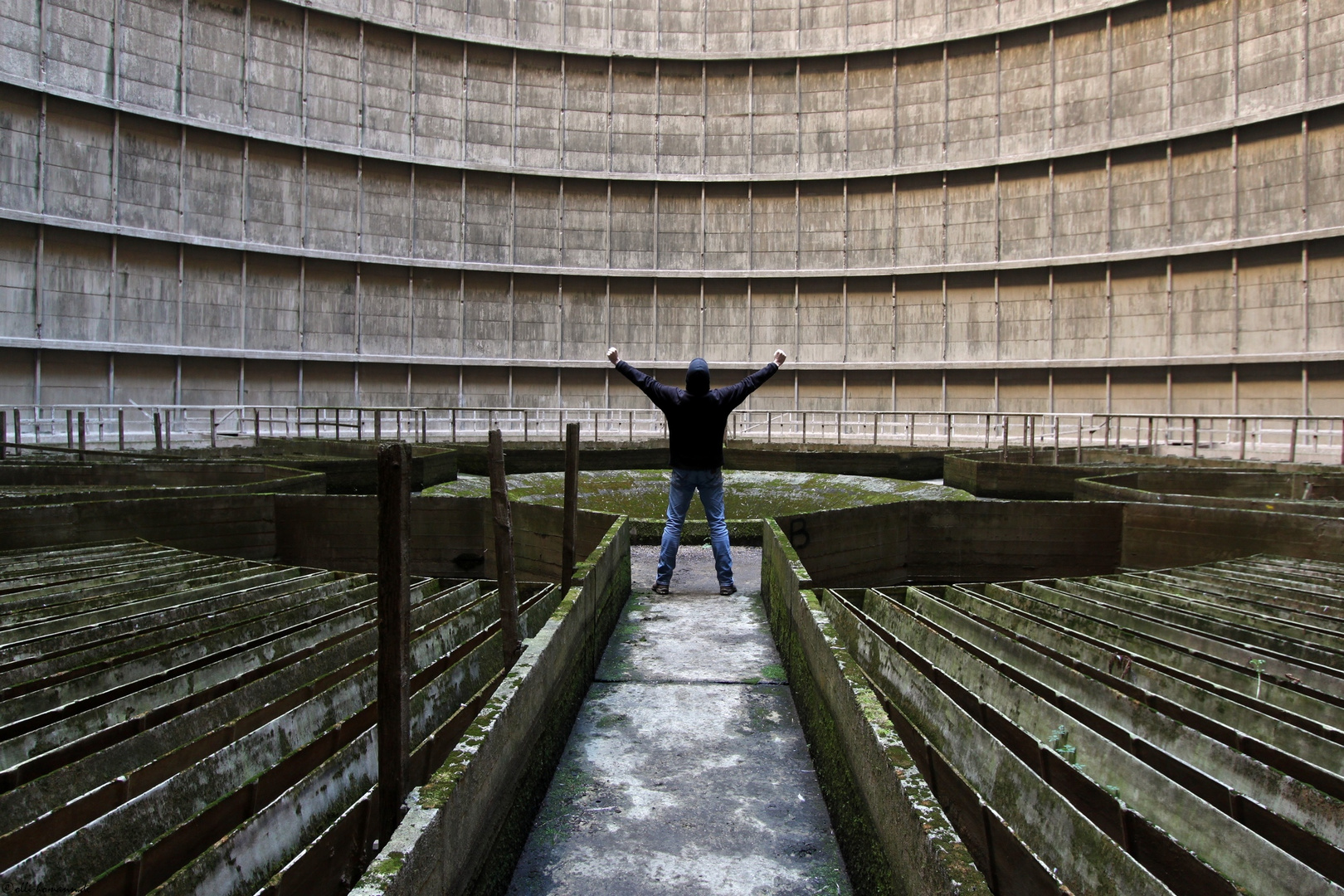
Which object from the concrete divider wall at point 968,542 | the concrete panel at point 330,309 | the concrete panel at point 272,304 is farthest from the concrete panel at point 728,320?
the concrete divider wall at point 968,542

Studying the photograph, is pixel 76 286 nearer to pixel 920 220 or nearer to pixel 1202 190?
pixel 920 220

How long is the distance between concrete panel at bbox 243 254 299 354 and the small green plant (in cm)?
2885

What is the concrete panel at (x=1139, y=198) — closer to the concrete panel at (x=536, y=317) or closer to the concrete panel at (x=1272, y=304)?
the concrete panel at (x=1272, y=304)

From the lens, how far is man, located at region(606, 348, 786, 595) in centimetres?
773

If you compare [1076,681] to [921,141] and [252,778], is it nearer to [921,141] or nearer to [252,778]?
[252,778]

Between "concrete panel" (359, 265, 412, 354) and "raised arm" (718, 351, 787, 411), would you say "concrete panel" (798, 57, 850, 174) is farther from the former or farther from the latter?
"raised arm" (718, 351, 787, 411)

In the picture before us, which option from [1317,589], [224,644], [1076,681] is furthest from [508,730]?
[1317,589]

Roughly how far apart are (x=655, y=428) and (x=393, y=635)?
2902 cm

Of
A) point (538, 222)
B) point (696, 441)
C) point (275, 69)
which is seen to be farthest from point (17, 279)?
point (696, 441)

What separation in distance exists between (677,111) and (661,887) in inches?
1266

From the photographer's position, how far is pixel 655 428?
32031 mm

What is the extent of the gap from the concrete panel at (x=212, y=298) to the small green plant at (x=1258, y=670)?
93.6 feet

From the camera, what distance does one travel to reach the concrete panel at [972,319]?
31016mm

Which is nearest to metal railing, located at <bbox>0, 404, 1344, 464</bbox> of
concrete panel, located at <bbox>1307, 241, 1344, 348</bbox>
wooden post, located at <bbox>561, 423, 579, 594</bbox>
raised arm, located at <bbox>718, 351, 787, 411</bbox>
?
concrete panel, located at <bbox>1307, 241, 1344, 348</bbox>
